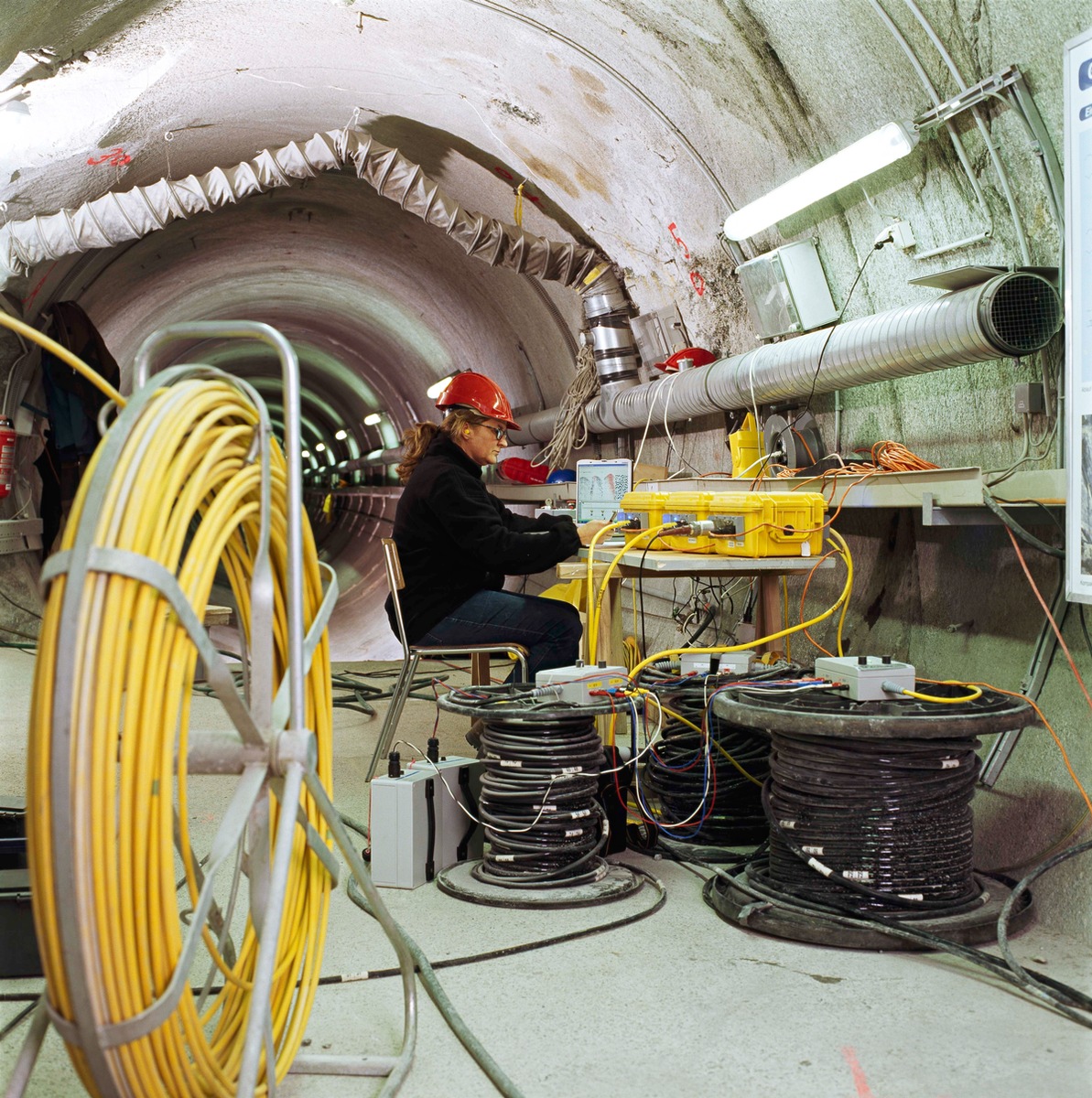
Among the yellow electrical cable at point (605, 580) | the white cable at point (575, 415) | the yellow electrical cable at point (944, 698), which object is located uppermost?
the white cable at point (575, 415)

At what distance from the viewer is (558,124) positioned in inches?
225

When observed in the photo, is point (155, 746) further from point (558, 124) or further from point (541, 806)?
point (558, 124)

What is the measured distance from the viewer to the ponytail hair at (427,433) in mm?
4547

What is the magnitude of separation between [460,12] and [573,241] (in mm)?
1943

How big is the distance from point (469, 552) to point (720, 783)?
1353 mm

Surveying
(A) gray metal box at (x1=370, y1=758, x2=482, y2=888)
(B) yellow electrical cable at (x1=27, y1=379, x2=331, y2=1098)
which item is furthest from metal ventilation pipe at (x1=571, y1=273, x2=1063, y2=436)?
(B) yellow electrical cable at (x1=27, y1=379, x2=331, y2=1098)

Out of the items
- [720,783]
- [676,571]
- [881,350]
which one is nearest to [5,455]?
[676,571]

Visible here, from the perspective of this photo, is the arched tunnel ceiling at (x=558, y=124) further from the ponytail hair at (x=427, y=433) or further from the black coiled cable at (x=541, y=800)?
the black coiled cable at (x=541, y=800)

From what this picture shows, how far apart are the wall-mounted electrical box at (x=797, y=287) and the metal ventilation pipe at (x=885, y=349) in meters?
0.19

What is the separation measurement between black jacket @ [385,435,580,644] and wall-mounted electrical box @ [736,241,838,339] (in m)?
1.28

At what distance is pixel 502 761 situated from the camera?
10.4 feet

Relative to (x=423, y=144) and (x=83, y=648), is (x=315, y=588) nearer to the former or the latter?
(x=83, y=648)

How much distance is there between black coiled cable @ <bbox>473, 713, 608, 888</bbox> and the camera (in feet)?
10.3

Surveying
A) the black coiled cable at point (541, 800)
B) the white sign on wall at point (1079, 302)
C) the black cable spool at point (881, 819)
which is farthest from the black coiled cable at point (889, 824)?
the black coiled cable at point (541, 800)
